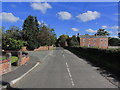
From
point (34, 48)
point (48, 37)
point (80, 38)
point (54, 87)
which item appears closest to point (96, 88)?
point (54, 87)

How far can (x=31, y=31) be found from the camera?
55031mm

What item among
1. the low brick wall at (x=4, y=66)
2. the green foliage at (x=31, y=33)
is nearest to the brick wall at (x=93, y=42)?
the green foliage at (x=31, y=33)

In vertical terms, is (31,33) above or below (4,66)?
above

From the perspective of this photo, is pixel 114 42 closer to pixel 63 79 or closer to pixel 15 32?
pixel 15 32

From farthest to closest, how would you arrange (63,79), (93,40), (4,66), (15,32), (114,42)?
1. (114,42)
2. (93,40)
3. (15,32)
4. (4,66)
5. (63,79)

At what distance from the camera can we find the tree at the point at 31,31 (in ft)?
169

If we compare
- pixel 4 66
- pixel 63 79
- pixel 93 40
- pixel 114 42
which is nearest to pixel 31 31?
pixel 93 40

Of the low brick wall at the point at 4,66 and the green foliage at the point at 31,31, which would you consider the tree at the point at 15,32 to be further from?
the low brick wall at the point at 4,66

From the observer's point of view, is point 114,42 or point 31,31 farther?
point 114,42

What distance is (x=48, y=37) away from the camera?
58375mm

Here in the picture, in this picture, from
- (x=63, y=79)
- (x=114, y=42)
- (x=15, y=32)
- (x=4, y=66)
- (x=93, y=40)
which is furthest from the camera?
(x=114, y=42)

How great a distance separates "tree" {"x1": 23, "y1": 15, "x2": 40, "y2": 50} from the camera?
169ft

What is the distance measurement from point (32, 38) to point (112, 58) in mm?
43404

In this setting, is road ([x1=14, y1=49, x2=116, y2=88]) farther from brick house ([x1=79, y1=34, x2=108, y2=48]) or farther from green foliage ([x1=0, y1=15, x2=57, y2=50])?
brick house ([x1=79, y1=34, x2=108, y2=48])
